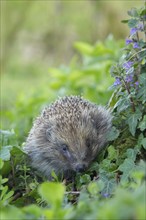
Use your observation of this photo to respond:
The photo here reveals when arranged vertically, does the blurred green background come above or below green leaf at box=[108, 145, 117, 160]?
above

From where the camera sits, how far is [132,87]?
152 inches

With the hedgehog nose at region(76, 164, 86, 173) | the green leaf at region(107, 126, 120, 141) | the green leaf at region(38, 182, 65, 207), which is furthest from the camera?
the hedgehog nose at region(76, 164, 86, 173)

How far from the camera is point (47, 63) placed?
17.3 metres

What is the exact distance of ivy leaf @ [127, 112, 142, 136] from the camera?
3.74m

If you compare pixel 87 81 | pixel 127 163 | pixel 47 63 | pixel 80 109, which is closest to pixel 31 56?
pixel 47 63

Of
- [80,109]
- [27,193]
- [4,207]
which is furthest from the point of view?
[80,109]

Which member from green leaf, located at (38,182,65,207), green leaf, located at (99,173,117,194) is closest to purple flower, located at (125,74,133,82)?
green leaf, located at (99,173,117,194)

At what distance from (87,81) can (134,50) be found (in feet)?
12.7

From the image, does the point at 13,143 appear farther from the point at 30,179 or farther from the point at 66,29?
the point at 66,29

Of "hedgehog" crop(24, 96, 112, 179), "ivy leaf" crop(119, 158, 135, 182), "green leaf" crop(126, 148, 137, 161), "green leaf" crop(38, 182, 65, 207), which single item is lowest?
"green leaf" crop(38, 182, 65, 207)

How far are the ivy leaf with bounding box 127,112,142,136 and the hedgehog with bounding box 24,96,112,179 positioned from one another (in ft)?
1.89

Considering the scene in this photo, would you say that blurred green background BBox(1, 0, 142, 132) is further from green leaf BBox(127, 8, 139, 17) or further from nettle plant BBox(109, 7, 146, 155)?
green leaf BBox(127, 8, 139, 17)

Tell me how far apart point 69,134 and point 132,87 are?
0.89 m

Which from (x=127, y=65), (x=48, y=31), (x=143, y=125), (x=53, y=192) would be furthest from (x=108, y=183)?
(x=48, y=31)
